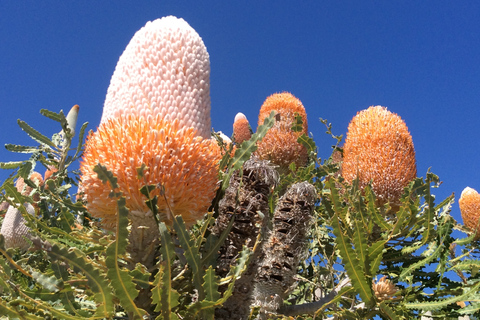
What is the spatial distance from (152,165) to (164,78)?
418mm

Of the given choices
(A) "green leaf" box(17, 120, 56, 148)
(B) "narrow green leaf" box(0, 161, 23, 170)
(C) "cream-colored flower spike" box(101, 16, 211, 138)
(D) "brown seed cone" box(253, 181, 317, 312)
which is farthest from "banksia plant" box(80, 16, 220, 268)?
(A) "green leaf" box(17, 120, 56, 148)

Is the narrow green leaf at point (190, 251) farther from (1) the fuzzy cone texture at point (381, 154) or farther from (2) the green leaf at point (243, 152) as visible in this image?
(1) the fuzzy cone texture at point (381, 154)

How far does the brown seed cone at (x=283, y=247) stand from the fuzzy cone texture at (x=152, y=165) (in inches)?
21.4

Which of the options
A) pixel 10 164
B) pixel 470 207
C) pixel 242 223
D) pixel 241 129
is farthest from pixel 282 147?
pixel 470 207

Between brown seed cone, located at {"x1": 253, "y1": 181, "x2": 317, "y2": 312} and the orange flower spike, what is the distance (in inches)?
123

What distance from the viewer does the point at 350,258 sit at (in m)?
1.92

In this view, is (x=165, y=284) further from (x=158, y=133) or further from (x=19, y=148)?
(x=19, y=148)

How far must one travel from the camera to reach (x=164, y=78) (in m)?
1.71


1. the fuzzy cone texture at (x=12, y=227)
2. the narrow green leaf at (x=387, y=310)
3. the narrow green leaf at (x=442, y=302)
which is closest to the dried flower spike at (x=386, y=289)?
the narrow green leaf at (x=442, y=302)

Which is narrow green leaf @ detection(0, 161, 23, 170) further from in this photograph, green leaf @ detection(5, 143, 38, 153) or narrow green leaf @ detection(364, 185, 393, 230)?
narrow green leaf @ detection(364, 185, 393, 230)

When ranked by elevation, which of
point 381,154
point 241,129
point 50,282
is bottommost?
point 50,282

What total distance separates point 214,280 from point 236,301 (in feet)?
0.99

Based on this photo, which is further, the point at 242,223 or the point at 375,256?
the point at 375,256

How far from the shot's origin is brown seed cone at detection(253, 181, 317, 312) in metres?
2.02
